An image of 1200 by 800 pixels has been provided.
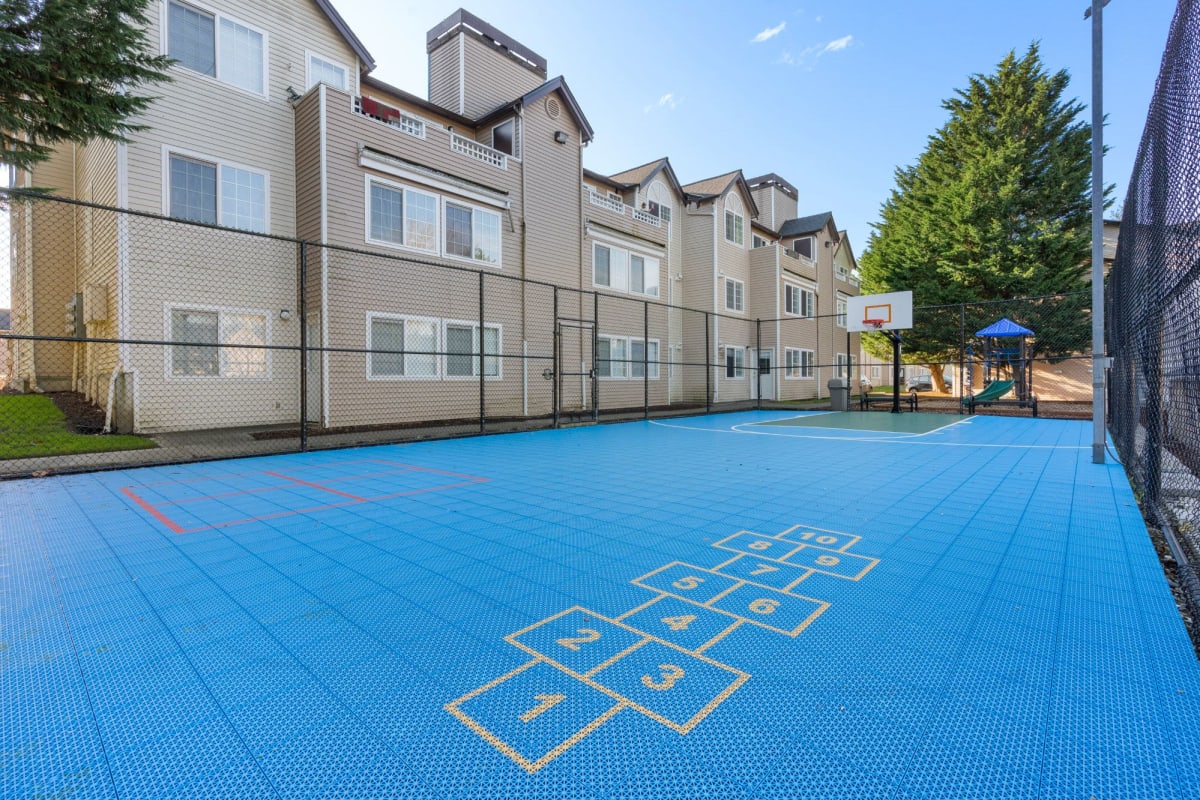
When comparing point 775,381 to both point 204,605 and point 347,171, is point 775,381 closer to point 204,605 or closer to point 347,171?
point 347,171

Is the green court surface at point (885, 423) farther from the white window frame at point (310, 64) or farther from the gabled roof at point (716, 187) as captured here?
the white window frame at point (310, 64)

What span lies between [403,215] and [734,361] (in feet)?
46.4

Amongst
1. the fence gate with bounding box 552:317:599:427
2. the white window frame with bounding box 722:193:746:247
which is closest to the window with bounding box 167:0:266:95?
the fence gate with bounding box 552:317:599:427

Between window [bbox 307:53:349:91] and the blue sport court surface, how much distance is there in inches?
420

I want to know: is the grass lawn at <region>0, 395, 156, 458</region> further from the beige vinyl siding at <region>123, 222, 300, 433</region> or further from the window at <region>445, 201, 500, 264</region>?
the window at <region>445, 201, 500, 264</region>

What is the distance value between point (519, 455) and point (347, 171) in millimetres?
7493

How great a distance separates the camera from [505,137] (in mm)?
14734

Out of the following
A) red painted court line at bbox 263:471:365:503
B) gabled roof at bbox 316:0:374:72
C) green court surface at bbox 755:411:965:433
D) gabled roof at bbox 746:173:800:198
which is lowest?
red painted court line at bbox 263:471:365:503

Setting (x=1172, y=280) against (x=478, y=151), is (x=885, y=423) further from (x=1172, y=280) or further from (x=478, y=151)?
(x=478, y=151)

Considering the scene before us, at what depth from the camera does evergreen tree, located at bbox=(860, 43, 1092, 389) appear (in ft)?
63.0

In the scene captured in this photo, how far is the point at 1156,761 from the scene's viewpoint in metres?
1.49

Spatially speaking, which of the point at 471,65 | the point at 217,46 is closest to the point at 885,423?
the point at 471,65

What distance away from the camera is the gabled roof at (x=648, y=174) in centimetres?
1928

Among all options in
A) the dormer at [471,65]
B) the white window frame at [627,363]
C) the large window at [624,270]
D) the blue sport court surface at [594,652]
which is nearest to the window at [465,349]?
the white window frame at [627,363]
